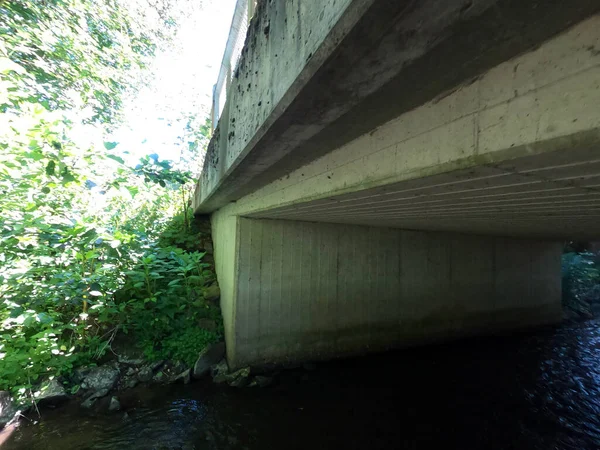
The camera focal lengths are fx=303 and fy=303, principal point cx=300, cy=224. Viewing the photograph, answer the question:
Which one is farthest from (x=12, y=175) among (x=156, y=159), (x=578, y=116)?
(x=578, y=116)

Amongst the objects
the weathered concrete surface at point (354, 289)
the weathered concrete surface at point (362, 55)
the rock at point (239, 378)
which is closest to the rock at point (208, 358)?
the weathered concrete surface at point (354, 289)

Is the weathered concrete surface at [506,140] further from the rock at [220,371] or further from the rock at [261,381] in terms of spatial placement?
the rock at [220,371]

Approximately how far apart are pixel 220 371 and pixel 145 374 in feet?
3.91

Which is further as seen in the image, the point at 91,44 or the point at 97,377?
the point at 97,377

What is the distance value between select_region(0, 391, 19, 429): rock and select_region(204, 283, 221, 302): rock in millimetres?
3048

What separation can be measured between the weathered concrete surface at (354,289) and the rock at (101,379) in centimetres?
182

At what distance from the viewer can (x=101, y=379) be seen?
4730 millimetres

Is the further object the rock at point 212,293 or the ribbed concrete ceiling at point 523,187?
the rock at point 212,293

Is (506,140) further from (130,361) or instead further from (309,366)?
(130,361)

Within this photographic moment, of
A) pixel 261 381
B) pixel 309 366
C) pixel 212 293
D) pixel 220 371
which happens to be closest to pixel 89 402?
pixel 220 371

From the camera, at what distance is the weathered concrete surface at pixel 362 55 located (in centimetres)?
88

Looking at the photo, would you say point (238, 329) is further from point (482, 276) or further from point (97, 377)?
point (482, 276)

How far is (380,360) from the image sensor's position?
6016 mm

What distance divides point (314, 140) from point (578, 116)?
4.61 feet
